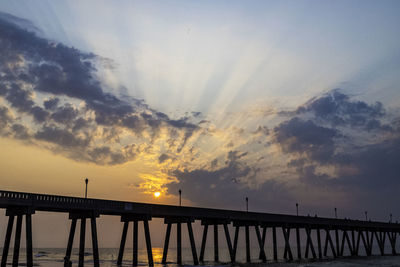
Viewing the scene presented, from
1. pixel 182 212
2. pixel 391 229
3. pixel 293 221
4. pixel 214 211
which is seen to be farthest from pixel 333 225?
pixel 182 212

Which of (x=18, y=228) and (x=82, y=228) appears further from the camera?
(x=82, y=228)

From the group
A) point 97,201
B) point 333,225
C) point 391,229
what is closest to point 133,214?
point 97,201

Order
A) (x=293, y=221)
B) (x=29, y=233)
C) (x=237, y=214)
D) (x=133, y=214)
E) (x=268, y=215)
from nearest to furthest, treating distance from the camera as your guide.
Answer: (x=29, y=233)
(x=133, y=214)
(x=237, y=214)
(x=268, y=215)
(x=293, y=221)

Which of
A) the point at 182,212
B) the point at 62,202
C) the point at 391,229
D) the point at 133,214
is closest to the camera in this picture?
the point at 62,202

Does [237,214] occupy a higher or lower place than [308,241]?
higher

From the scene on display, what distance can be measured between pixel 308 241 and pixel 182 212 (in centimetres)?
3775

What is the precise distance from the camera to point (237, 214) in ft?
206

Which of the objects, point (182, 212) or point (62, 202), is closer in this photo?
point (62, 202)

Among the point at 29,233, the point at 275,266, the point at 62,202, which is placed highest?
the point at 62,202

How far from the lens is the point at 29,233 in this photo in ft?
120

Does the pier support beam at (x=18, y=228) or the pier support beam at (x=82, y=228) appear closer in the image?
the pier support beam at (x=18, y=228)

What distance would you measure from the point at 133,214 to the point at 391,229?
88368 mm

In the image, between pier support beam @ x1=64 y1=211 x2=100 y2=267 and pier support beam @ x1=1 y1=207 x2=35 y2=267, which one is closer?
pier support beam @ x1=1 y1=207 x2=35 y2=267

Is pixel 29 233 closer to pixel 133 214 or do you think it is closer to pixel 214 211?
pixel 133 214
